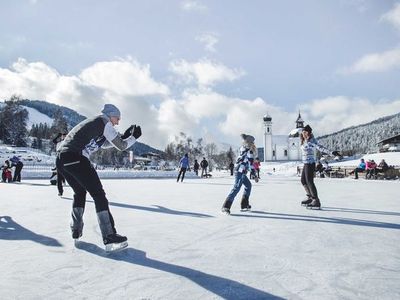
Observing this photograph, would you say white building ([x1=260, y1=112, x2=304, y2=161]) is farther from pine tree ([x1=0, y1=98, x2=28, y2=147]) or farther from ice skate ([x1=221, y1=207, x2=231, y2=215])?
ice skate ([x1=221, y1=207, x2=231, y2=215])

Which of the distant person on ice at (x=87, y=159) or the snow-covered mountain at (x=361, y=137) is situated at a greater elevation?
the snow-covered mountain at (x=361, y=137)

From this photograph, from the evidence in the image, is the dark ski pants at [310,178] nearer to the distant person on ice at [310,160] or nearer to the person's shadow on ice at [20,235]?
the distant person on ice at [310,160]

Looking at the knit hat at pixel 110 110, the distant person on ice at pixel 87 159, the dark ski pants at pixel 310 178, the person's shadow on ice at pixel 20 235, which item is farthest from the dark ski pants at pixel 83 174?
the dark ski pants at pixel 310 178

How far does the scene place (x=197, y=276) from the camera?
2.67 metres

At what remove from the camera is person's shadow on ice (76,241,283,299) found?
230cm

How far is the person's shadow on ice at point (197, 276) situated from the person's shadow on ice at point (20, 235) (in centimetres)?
43

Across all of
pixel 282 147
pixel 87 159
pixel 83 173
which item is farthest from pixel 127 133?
pixel 282 147

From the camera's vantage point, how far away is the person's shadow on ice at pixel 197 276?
90.4 inches

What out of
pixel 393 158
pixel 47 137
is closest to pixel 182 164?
pixel 393 158

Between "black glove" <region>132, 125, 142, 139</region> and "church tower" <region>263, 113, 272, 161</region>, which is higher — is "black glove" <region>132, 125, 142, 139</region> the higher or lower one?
the lower one

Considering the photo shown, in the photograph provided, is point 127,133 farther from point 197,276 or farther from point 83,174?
point 197,276

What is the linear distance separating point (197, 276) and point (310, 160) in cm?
491

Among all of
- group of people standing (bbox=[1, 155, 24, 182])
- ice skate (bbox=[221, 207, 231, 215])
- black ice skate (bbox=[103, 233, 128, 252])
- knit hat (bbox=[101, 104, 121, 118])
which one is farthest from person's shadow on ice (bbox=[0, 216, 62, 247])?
group of people standing (bbox=[1, 155, 24, 182])

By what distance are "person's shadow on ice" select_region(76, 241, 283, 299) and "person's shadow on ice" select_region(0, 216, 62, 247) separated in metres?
0.43
